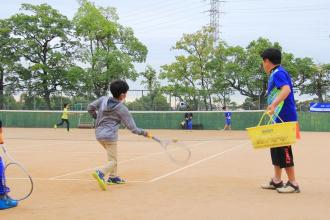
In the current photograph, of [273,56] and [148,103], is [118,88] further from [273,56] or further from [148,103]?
[148,103]

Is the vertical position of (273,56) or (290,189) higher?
(273,56)

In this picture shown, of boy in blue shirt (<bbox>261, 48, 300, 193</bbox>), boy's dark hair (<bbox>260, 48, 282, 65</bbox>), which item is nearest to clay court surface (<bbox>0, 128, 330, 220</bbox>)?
boy in blue shirt (<bbox>261, 48, 300, 193</bbox>)

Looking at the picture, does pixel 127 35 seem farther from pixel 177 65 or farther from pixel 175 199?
pixel 175 199

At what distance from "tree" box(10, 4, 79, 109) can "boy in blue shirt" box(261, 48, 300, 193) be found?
103ft

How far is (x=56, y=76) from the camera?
37875 millimetres

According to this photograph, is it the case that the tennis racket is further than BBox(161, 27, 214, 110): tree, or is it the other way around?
BBox(161, 27, 214, 110): tree

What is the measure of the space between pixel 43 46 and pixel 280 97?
33.9 m

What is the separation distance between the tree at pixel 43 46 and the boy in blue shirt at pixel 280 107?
103ft

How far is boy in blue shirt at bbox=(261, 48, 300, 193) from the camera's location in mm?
6859

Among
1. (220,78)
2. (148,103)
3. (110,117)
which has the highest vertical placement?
(220,78)

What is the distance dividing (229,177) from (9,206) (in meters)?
3.81

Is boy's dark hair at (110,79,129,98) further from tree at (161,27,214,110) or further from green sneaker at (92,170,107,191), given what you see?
tree at (161,27,214,110)

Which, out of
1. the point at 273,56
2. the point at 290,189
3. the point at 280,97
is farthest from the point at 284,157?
the point at 273,56

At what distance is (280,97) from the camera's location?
22.4 ft
